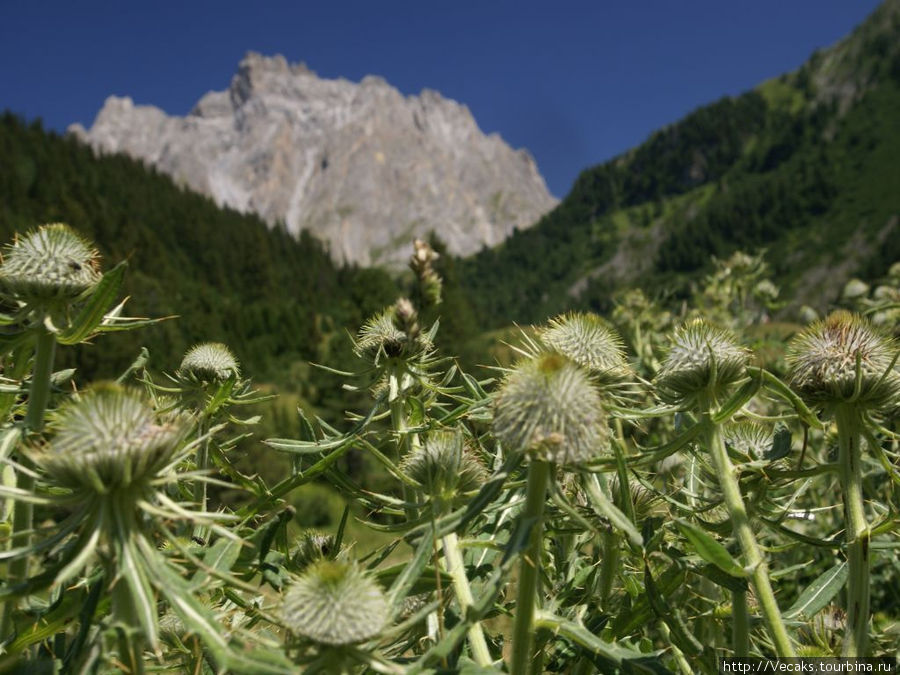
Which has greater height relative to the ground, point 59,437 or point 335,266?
point 335,266

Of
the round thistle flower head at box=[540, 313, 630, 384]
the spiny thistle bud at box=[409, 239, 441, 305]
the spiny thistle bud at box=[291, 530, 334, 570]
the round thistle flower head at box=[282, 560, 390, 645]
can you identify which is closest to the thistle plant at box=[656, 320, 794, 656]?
the round thistle flower head at box=[540, 313, 630, 384]

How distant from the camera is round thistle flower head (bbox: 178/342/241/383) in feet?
12.7

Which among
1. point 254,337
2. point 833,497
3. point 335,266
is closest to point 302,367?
point 254,337

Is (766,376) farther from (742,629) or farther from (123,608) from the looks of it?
(123,608)

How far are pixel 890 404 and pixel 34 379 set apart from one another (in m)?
3.34

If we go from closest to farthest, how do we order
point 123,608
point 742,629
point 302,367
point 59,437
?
point 123,608 < point 59,437 < point 742,629 < point 302,367

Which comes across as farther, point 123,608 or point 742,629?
point 742,629

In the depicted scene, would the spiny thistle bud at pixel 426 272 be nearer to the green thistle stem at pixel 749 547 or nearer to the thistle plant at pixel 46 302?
the thistle plant at pixel 46 302

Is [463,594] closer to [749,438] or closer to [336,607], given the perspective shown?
[336,607]

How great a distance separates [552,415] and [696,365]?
95 centimetres

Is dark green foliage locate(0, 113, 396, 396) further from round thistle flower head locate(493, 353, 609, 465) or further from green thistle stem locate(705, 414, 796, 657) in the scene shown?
green thistle stem locate(705, 414, 796, 657)

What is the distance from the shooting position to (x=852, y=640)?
2246 mm

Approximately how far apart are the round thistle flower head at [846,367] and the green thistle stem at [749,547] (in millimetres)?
476

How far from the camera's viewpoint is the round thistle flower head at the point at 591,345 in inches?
110
